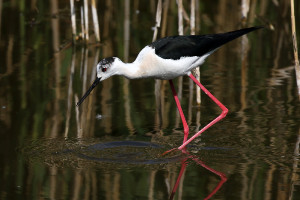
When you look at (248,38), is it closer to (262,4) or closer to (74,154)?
(262,4)

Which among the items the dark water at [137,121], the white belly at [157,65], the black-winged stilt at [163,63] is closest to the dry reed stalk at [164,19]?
the dark water at [137,121]

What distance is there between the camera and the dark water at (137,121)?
16.2ft

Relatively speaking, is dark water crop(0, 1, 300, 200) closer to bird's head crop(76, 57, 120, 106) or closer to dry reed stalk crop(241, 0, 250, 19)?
dry reed stalk crop(241, 0, 250, 19)

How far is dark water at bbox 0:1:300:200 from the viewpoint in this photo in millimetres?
4926

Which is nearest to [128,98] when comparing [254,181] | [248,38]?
[254,181]

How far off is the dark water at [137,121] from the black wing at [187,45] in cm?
74

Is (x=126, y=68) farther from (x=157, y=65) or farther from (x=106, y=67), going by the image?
(x=157, y=65)

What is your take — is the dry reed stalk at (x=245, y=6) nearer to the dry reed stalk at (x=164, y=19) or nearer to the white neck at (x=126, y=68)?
the dry reed stalk at (x=164, y=19)

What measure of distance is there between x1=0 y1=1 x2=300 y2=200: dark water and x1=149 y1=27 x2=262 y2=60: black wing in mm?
737

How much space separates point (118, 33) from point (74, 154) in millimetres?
4707

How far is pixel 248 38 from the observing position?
986cm

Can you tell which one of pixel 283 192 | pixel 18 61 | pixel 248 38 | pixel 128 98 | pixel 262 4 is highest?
pixel 262 4

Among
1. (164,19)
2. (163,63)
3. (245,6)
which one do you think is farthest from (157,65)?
(164,19)

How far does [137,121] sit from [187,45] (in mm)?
930
